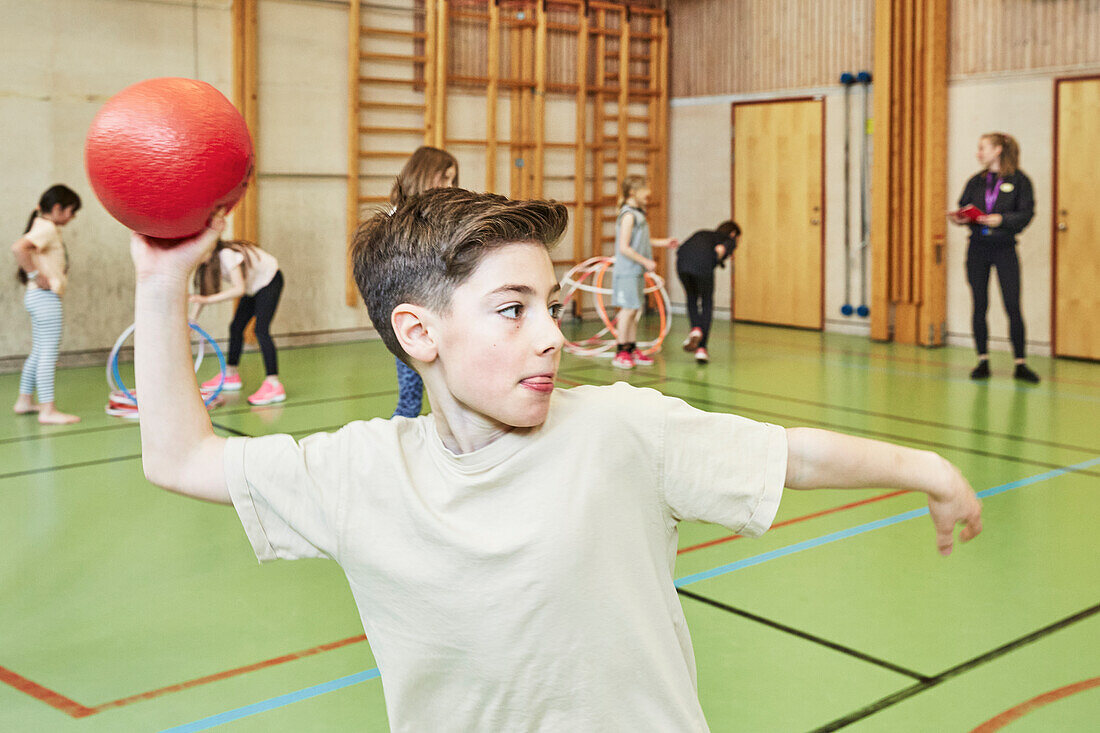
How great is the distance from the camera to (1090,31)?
8445 millimetres

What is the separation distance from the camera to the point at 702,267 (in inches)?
345

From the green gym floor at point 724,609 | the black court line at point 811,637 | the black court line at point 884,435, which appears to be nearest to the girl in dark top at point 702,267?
the black court line at point 884,435

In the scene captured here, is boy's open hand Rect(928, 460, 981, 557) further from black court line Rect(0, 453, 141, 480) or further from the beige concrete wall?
the beige concrete wall

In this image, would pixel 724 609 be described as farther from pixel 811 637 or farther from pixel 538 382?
pixel 538 382

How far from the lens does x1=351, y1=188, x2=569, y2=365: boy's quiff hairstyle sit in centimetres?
129

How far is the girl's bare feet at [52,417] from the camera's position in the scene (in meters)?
6.25

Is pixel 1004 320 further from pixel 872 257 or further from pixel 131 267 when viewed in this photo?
pixel 131 267

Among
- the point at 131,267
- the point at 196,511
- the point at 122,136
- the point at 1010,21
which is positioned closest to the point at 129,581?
the point at 196,511

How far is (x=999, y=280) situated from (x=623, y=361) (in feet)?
8.87

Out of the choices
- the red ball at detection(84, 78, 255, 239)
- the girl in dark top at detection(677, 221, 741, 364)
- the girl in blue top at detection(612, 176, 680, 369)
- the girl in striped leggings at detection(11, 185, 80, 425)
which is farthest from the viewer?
the girl in dark top at detection(677, 221, 741, 364)

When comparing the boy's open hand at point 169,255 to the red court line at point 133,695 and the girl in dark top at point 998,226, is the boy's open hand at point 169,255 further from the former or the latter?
the girl in dark top at point 998,226

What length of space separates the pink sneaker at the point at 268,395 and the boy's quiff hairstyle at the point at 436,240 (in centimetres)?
572

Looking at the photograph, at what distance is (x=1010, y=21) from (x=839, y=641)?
7.30 metres

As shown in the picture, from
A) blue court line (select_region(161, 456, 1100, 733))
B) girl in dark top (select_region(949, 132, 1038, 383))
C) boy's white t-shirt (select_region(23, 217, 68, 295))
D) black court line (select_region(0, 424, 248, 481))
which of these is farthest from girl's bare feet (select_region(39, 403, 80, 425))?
girl in dark top (select_region(949, 132, 1038, 383))
